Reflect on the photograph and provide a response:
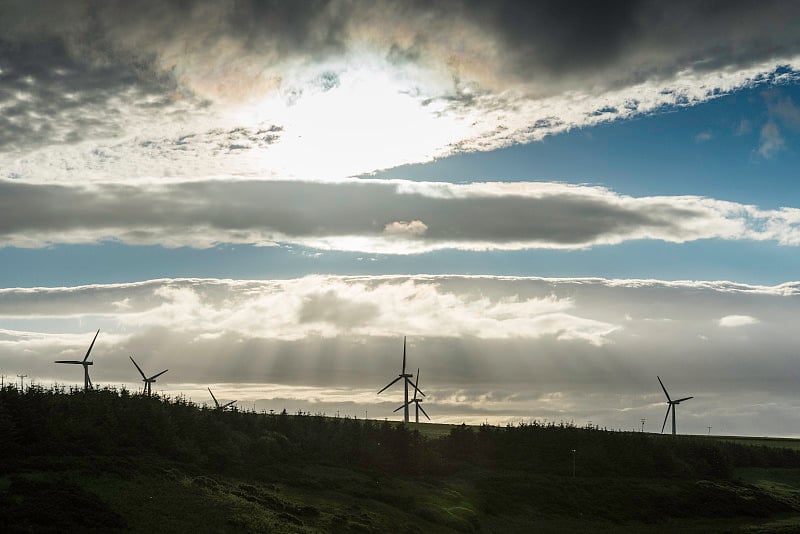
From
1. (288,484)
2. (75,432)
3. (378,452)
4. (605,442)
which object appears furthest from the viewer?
(605,442)

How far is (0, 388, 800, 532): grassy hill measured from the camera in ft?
231

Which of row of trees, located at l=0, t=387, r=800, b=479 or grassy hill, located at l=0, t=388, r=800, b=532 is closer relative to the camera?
grassy hill, located at l=0, t=388, r=800, b=532

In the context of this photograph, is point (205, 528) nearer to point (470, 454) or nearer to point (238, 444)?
point (238, 444)

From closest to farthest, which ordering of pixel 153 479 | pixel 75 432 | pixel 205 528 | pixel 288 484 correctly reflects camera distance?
pixel 205 528, pixel 153 479, pixel 75 432, pixel 288 484

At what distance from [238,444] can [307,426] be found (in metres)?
26.5

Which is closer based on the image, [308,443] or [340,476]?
[340,476]

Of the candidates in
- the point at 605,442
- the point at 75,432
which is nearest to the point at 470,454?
the point at 605,442

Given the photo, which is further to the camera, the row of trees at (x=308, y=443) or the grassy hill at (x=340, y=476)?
the row of trees at (x=308, y=443)

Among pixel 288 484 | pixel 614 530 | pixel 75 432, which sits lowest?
pixel 614 530

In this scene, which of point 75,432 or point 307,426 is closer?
point 75,432

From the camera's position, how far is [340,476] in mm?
111938

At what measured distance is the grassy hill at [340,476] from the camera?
70.4 m

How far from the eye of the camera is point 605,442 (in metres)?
170

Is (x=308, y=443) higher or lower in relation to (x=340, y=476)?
higher
